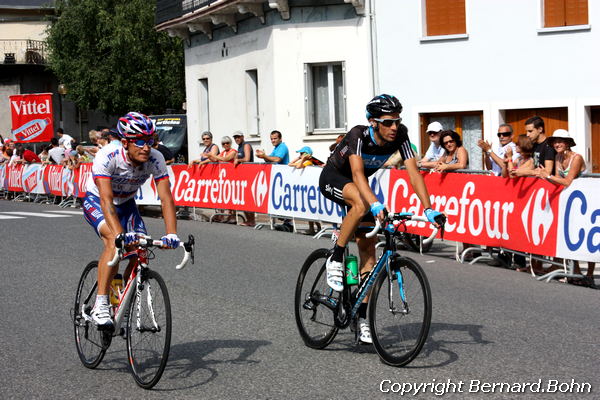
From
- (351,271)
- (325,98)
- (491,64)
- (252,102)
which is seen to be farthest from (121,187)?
(252,102)

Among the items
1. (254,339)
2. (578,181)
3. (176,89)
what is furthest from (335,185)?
(176,89)

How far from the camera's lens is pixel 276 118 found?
28047 millimetres

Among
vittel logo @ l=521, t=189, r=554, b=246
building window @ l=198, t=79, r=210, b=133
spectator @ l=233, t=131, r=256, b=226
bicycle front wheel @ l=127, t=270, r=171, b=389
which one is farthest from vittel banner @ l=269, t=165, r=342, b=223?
building window @ l=198, t=79, r=210, b=133

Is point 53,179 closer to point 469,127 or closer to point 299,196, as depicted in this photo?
point 469,127

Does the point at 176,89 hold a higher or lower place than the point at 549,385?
higher

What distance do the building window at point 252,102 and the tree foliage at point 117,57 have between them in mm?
30616

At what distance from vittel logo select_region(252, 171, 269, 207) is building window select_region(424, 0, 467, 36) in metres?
7.29

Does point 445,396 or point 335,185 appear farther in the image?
point 335,185

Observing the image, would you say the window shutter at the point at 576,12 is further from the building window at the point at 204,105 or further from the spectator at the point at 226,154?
the building window at the point at 204,105

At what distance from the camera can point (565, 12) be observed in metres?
23.0

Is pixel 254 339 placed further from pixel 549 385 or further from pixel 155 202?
pixel 155 202

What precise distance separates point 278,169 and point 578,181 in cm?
809

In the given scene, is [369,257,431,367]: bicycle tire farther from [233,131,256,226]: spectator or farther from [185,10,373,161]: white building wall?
[185,10,373,161]: white building wall

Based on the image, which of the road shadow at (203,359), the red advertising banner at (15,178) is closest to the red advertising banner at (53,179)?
the red advertising banner at (15,178)
